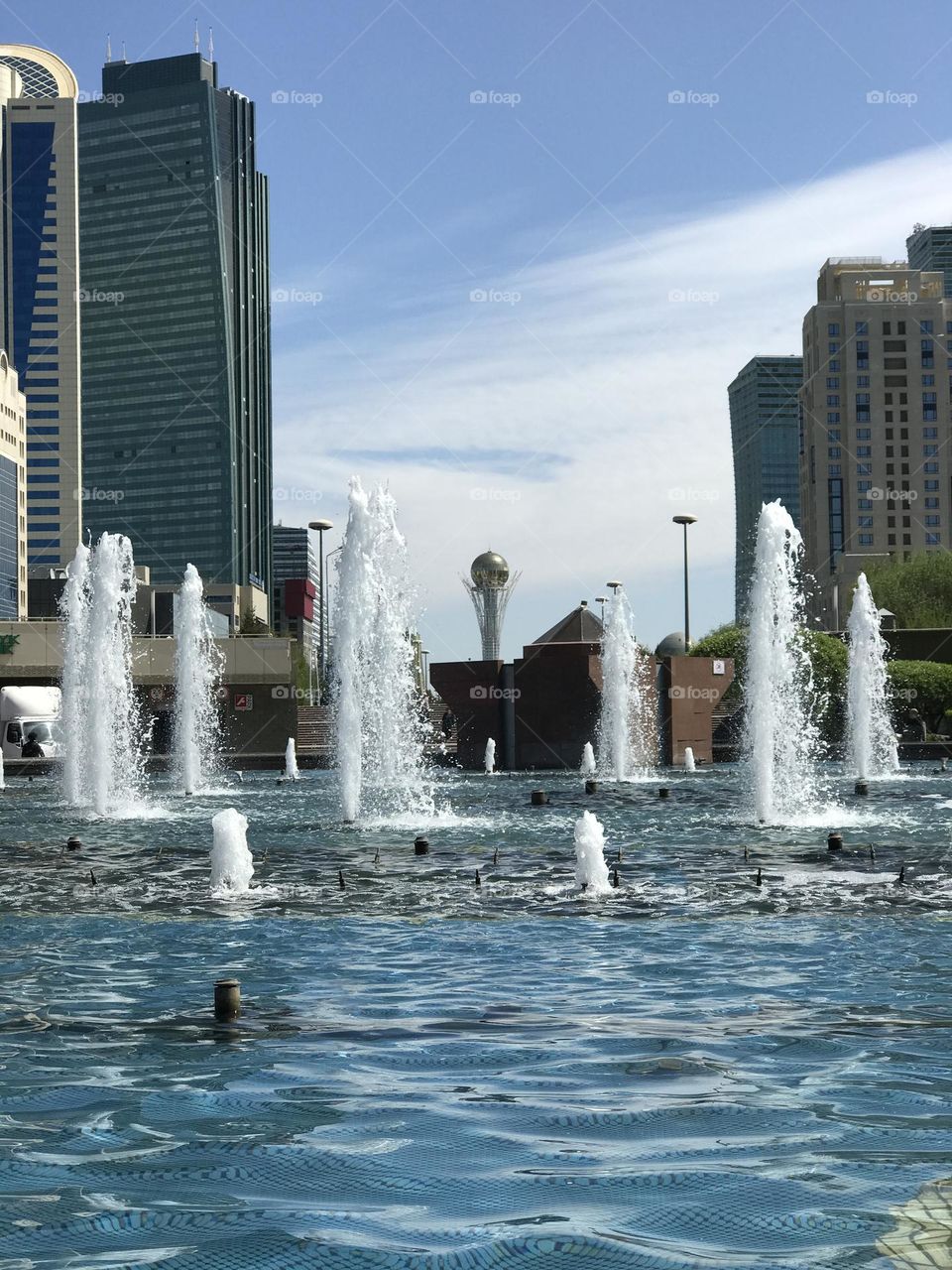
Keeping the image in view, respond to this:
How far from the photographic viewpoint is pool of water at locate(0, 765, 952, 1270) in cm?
532

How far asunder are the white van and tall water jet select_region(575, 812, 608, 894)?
34.3m

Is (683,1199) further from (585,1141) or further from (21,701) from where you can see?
(21,701)

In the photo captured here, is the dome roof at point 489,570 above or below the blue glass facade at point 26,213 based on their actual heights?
below

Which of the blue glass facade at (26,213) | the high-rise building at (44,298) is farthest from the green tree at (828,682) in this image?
the blue glass facade at (26,213)

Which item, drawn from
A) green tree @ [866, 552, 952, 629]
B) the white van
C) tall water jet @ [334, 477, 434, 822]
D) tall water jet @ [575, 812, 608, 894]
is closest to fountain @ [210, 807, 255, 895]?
tall water jet @ [575, 812, 608, 894]

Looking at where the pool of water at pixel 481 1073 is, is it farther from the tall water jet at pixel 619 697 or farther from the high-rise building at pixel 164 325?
the high-rise building at pixel 164 325

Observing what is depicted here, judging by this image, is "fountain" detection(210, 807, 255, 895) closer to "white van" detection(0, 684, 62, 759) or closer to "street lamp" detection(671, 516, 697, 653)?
"white van" detection(0, 684, 62, 759)

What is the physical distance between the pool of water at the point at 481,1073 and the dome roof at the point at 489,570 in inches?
1995

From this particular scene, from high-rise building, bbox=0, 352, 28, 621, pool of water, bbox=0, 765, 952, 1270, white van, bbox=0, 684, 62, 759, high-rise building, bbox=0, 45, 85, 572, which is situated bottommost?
pool of water, bbox=0, 765, 952, 1270

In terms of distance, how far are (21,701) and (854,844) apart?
34527 mm

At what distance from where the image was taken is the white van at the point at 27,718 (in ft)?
153

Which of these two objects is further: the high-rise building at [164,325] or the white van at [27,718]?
the high-rise building at [164,325]

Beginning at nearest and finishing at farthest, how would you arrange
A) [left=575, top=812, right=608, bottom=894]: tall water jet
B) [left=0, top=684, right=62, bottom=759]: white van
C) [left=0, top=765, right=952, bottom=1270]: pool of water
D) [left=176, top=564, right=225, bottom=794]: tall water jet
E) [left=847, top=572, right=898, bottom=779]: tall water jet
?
1. [left=0, top=765, right=952, bottom=1270]: pool of water
2. [left=575, top=812, right=608, bottom=894]: tall water jet
3. [left=176, top=564, right=225, bottom=794]: tall water jet
4. [left=847, top=572, right=898, bottom=779]: tall water jet
5. [left=0, top=684, right=62, bottom=759]: white van

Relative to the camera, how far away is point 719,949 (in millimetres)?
11398
